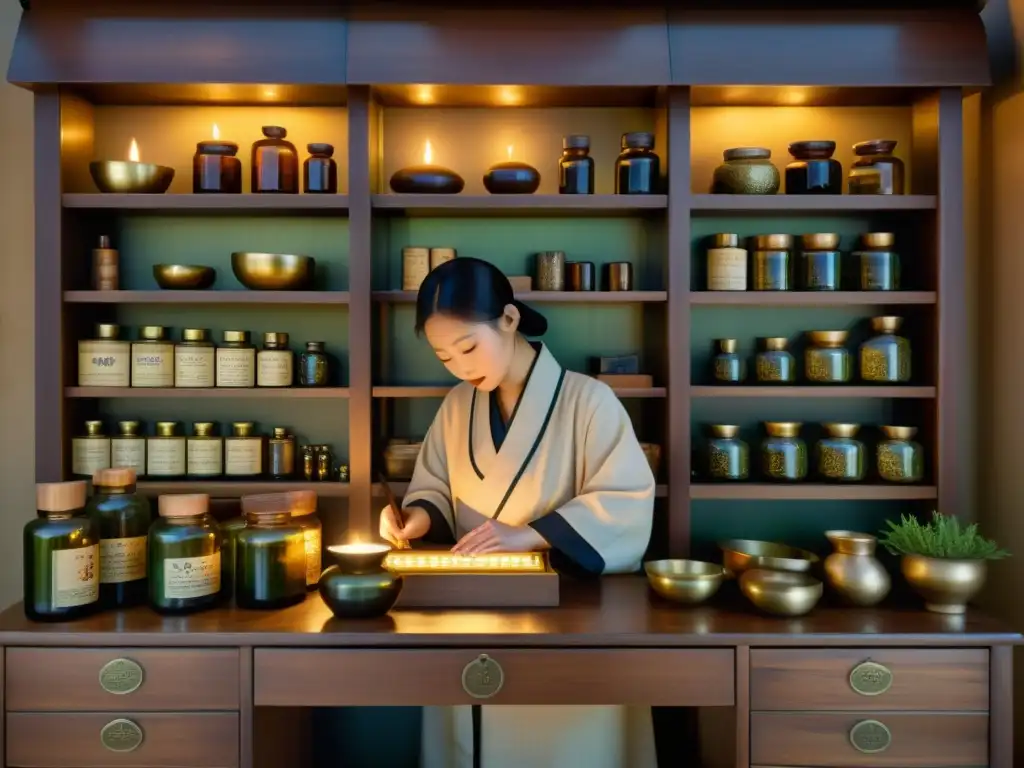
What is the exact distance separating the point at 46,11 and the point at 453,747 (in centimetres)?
218

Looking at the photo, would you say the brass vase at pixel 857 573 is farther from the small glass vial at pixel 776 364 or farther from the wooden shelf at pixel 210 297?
the wooden shelf at pixel 210 297

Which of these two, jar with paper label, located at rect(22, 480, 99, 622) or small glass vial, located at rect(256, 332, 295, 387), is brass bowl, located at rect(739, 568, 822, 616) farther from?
jar with paper label, located at rect(22, 480, 99, 622)

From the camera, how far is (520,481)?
215cm

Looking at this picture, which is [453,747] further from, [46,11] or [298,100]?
[46,11]

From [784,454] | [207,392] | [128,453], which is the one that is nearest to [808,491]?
[784,454]

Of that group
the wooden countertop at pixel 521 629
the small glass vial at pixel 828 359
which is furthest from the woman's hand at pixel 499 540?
the small glass vial at pixel 828 359

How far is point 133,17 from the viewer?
7.32 ft

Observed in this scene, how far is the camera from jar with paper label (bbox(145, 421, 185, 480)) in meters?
2.37

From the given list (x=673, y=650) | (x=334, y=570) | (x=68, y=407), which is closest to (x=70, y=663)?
(x=334, y=570)

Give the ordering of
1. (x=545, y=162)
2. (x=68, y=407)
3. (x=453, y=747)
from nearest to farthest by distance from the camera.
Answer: (x=453, y=747) < (x=68, y=407) < (x=545, y=162)

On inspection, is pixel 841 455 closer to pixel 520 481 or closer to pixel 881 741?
pixel 881 741

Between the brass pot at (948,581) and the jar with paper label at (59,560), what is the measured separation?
185cm

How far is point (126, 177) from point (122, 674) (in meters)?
1.31

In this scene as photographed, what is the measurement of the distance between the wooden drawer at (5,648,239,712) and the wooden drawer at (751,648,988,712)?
112cm
